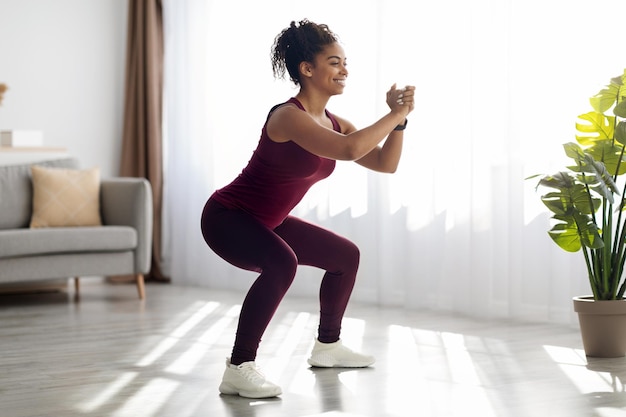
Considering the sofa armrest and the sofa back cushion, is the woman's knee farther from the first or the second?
the sofa back cushion

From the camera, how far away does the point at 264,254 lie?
261cm

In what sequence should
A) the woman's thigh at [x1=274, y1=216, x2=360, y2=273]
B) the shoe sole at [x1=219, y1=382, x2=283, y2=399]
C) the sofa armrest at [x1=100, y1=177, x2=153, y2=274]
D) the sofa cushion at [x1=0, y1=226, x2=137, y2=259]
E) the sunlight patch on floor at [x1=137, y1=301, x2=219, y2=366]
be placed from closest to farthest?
the shoe sole at [x1=219, y1=382, x2=283, y2=399] < the woman's thigh at [x1=274, y1=216, x2=360, y2=273] < the sunlight patch on floor at [x1=137, y1=301, x2=219, y2=366] < the sofa cushion at [x1=0, y1=226, x2=137, y2=259] < the sofa armrest at [x1=100, y1=177, x2=153, y2=274]

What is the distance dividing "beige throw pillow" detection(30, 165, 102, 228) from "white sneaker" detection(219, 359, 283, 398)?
278 centimetres

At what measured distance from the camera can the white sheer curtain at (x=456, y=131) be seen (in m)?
3.91

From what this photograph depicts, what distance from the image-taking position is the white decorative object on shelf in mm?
5629

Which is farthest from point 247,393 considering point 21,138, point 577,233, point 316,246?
point 21,138

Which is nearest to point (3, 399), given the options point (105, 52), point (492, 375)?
point (492, 375)

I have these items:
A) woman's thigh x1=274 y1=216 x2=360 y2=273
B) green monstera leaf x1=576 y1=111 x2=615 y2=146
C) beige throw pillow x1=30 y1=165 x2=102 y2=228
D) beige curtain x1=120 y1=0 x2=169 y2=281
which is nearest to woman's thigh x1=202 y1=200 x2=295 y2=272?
woman's thigh x1=274 y1=216 x2=360 y2=273

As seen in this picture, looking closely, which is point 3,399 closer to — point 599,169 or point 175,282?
point 599,169

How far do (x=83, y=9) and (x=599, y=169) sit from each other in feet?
14.2

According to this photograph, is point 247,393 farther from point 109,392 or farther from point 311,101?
point 311,101

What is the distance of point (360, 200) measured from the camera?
193 inches

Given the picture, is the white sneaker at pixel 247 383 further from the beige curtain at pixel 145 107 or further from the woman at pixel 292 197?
the beige curtain at pixel 145 107

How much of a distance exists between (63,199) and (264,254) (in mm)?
2856
